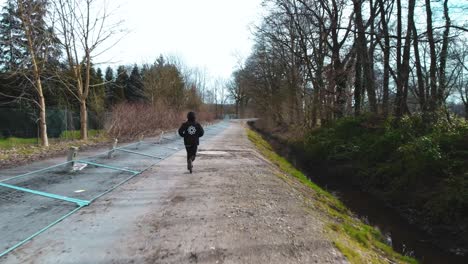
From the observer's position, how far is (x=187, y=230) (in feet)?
14.5

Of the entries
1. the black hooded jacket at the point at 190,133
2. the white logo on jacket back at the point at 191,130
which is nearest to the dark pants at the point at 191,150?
the black hooded jacket at the point at 190,133

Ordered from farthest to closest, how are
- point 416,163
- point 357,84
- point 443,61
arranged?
point 357,84 → point 443,61 → point 416,163

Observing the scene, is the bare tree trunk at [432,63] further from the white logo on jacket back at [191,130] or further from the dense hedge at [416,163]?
the white logo on jacket back at [191,130]

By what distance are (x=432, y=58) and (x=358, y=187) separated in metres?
7.15

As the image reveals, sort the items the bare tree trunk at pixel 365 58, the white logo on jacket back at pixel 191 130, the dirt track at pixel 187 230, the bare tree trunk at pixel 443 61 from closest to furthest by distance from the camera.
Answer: the dirt track at pixel 187 230 < the white logo on jacket back at pixel 191 130 < the bare tree trunk at pixel 443 61 < the bare tree trunk at pixel 365 58

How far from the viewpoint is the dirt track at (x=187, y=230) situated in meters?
3.68

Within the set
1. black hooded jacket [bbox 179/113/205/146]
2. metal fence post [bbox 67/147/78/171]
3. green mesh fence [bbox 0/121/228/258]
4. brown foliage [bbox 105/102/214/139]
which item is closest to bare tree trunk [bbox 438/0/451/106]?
black hooded jacket [bbox 179/113/205/146]

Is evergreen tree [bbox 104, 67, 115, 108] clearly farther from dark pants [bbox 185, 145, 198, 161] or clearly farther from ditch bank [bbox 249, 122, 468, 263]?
dark pants [bbox 185, 145, 198, 161]

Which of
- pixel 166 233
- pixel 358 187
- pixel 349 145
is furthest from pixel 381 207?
pixel 166 233

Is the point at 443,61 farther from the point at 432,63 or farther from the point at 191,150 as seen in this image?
the point at 191,150

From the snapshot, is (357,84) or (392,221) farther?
(357,84)

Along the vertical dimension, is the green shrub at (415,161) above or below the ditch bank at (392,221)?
above

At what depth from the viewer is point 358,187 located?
38.9 feet

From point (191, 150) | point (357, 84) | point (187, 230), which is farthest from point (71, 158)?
point (357, 84)
